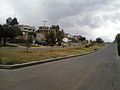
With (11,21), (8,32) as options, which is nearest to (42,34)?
(11,21)

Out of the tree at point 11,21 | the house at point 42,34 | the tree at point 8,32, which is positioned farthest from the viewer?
the house at point 42,34

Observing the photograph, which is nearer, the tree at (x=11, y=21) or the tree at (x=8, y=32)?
the tree at (x=8, y=32)

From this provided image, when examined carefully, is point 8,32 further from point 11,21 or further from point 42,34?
point 42,34

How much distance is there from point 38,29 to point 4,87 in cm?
18178

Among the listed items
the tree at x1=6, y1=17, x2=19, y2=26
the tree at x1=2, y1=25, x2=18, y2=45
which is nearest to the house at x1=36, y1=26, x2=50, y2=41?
the tree at x1=6, y1=17, x2=19, y2=26

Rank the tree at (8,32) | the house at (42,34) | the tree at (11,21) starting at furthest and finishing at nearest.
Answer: the house at (42,34) → the tree at (11,21) → the tree at (8,32)

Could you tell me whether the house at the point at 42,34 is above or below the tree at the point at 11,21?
below

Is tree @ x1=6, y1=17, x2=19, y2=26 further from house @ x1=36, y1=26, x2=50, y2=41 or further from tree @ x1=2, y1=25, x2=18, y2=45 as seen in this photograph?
tree @ x1=2, y1=25, x2=18, y2=45

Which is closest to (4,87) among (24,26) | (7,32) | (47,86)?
(47,86)

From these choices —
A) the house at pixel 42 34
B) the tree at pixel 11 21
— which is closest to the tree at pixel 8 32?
the tree at pixel 11 21

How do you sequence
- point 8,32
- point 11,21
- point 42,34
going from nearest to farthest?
point 8,32, point 11,21, point 42,34

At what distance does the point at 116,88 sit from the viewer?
10.8 meters

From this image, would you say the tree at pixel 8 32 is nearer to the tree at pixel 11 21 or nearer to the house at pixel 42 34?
the tree at pixel 11 21

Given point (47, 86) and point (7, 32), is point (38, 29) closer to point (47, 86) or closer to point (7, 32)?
point (7, 32)
